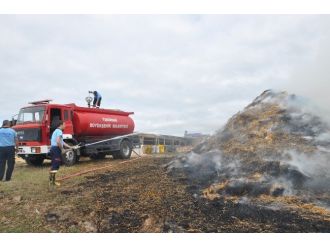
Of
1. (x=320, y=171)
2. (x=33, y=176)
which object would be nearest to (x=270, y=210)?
(x=320, y=171)

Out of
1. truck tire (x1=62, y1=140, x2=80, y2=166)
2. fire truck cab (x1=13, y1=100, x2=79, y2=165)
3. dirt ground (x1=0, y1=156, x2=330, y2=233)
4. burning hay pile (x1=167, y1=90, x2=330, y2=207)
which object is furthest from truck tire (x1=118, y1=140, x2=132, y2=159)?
dirt ground (x1=0, y1=156, x2=330, y2=233)

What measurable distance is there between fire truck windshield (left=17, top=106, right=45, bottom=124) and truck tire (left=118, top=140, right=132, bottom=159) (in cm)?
556

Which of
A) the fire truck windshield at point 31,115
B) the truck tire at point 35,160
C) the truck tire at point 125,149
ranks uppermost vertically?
the fire truck windshield at point 31,115

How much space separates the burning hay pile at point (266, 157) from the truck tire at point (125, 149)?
6.97m

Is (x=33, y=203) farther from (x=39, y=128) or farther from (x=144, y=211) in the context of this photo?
(x=39, y=128)

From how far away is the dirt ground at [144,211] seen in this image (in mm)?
7395

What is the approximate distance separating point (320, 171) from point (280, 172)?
1111 millimetres

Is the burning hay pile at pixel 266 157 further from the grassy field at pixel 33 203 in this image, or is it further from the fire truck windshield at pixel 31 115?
the fire truck windshield at pixel 31 115

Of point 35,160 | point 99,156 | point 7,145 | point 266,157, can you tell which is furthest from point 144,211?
point 99,156

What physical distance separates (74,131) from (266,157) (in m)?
10.3

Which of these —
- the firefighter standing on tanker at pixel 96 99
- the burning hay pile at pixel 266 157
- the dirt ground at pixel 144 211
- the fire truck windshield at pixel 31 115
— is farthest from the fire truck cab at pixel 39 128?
the burning hay pile at pixel 266 157

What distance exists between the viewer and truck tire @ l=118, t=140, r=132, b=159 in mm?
21078

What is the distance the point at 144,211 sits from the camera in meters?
8.41

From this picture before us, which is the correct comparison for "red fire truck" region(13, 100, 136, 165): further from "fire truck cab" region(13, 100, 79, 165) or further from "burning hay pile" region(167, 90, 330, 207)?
"burning hay pile" region(167, 90, 330, 207)
